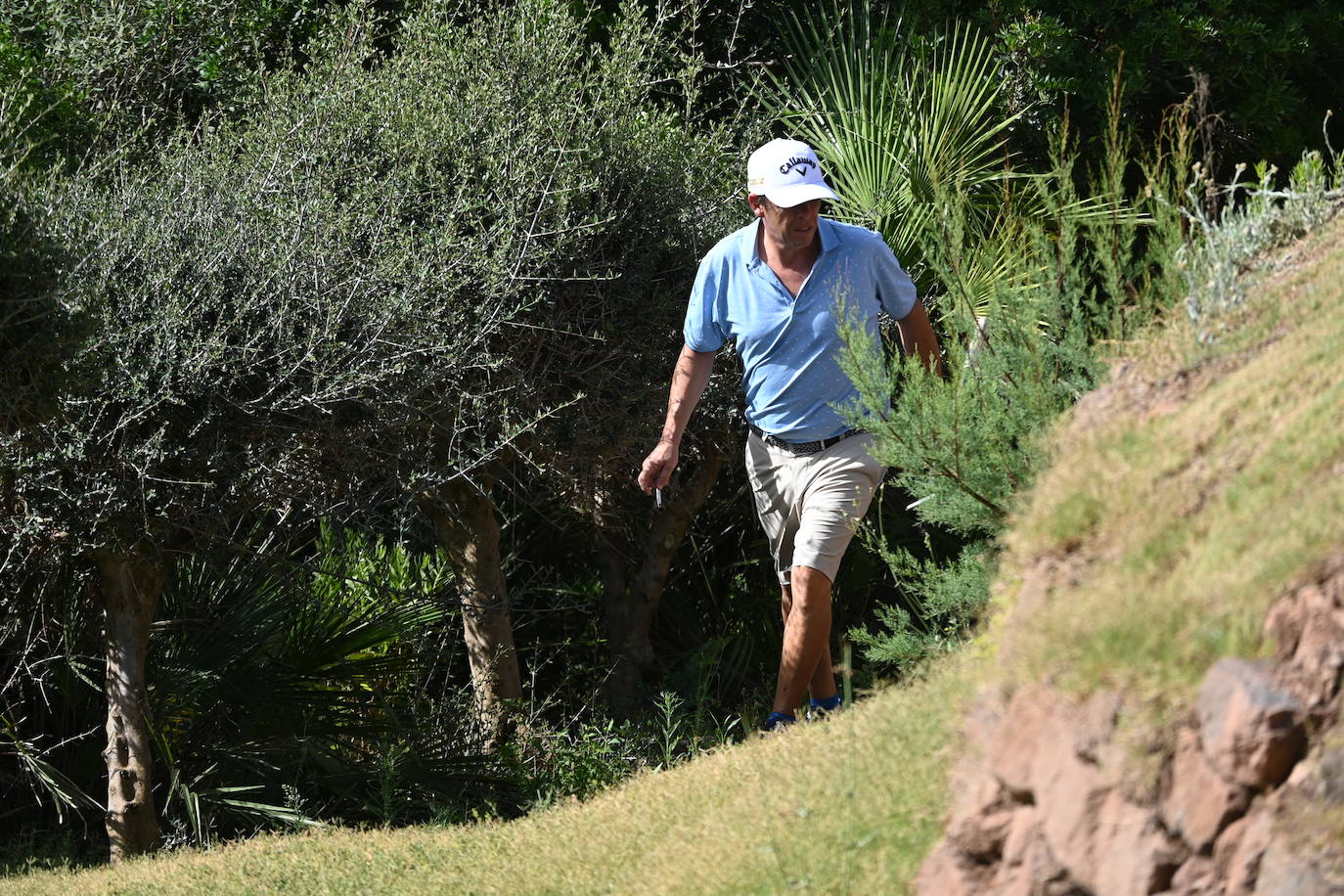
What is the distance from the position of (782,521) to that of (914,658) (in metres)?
0.78

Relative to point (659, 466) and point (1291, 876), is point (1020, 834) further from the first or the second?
point (659, 466)

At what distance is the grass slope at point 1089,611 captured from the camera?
9.42 feet

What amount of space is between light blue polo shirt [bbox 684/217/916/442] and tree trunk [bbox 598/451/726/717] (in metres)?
2.79

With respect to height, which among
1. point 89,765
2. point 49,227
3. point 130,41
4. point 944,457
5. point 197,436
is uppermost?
point 130,41

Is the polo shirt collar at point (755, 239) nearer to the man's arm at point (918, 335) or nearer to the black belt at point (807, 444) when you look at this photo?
the man's arm at point (918, 335)

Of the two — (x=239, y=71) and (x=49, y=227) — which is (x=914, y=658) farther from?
(x=239, y=71)

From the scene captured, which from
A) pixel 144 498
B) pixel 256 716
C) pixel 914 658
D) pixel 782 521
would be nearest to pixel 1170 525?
pixel 914 658

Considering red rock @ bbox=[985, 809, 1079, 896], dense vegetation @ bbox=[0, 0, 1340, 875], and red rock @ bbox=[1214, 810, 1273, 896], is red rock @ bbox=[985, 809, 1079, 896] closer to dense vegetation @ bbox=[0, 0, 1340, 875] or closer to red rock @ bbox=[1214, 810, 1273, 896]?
red rock @ bbox=[1214, 810, 1273, 896]

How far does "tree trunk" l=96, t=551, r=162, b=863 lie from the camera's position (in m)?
6.50

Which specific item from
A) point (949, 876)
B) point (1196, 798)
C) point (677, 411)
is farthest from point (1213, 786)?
point (677, 411)

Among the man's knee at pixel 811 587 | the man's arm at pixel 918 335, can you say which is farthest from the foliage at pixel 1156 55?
the man's knee at pixel 811 587

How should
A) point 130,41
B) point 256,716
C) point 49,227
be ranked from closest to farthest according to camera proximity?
point 49,227 → point 256,716 → point 130,41

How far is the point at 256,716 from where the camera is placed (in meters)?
7.53

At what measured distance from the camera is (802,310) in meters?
5.47
